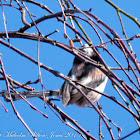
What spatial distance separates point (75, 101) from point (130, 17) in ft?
3.49

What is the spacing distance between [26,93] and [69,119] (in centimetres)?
22

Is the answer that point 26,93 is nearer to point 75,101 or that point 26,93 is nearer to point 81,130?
point 81,130

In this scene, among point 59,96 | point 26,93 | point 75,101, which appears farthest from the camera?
point 75,101

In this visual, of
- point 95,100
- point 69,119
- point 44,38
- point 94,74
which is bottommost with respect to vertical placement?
point 69,119

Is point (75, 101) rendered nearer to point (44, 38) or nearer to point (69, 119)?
point (69, 119)

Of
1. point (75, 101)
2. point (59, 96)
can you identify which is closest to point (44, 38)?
point (59, 96)

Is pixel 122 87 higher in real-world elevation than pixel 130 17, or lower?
lower

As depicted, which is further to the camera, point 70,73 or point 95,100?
point 70,73

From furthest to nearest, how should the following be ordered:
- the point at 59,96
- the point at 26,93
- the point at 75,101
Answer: the point at 75,101 < the point at 59,96 < the point at 26,93

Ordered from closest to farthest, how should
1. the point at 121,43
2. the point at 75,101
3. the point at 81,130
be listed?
the point at 121,43
the point at 81,130
the point at 75,101

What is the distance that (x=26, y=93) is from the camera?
1.87 metres

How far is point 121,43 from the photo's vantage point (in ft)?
4.97

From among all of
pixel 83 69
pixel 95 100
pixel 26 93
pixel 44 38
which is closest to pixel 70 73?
pixel 83 69

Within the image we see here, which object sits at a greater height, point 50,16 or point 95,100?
point 95,100
